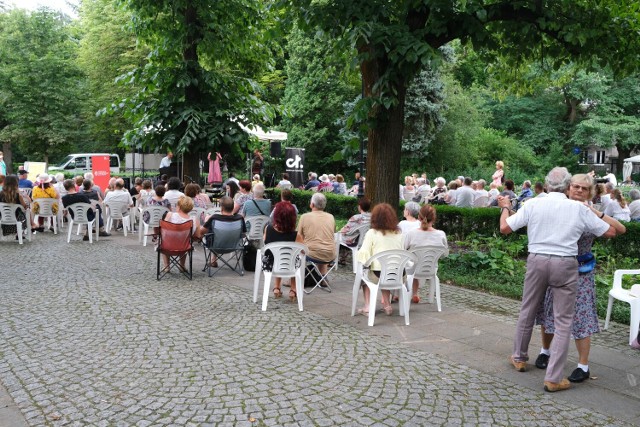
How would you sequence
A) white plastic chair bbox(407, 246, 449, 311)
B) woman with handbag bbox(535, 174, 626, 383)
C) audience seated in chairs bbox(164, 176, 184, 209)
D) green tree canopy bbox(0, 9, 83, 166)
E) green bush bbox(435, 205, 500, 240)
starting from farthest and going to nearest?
green tree canopy bbox(0, 9, 83, 166) → green bush bbox(435, 205, 500, 240) → audience seated in chairs bbox(164, 176, 184, 209) → white plastic chair bbox(407, 246, 449, 311) → woman with handbag bbox(535, 174, 626, 383)

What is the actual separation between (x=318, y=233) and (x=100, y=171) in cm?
1414

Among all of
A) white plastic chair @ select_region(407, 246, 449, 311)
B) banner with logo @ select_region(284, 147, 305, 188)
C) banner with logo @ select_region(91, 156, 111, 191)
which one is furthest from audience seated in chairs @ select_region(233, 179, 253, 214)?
banner with logo @ select_region(284, 147, 305, 188)

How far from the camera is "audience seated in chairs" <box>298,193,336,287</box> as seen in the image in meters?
8.30

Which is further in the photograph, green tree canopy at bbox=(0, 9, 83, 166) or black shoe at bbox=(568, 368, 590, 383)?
green tree canopy at bbox=(0, 9, 83, 166)

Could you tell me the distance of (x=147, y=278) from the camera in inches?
372

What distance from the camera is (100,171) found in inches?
800

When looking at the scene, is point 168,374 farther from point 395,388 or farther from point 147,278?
point 147,278

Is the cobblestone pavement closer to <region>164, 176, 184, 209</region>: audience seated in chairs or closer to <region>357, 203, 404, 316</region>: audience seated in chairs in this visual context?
<region>357, 203, 404, 316</region>: audience seated in chairs

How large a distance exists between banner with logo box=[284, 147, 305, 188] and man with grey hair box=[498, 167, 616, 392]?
18.4m

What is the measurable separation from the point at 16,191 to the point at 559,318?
11643 millimetres

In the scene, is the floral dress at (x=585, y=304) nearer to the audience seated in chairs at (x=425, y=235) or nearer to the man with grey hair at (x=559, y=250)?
the man with grey hair at (x=559, y=250)

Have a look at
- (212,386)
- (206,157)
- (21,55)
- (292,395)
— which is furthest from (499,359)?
(21,55)

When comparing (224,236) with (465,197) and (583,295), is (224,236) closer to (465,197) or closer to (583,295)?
(583,295)

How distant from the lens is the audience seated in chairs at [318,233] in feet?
27.2
